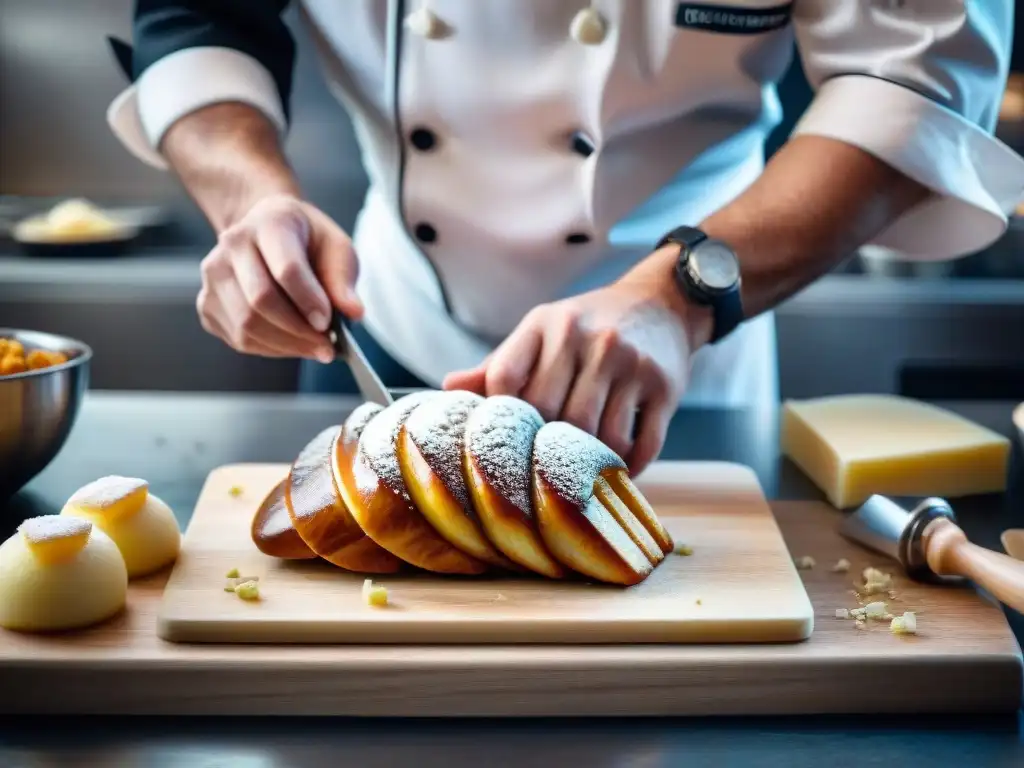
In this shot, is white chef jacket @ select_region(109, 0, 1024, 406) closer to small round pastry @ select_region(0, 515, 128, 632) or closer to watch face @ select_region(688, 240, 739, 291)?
watch face @ select_region(688, 240, 739, 291)

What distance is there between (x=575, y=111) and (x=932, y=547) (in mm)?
717

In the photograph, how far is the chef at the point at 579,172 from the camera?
121 centimetres

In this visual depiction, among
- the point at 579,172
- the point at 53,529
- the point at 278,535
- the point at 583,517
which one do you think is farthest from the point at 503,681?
the point at 579,172

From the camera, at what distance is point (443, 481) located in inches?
38.3

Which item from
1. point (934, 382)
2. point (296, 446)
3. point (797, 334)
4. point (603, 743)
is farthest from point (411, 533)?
point (934, 382)

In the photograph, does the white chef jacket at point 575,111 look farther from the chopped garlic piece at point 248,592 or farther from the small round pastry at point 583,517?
the chopped garlic piece at point 248,592

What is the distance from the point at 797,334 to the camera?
2.53 metres

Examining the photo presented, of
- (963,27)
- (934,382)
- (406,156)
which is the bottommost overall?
(934,382)

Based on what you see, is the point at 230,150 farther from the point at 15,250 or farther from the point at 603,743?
the point at 15,250

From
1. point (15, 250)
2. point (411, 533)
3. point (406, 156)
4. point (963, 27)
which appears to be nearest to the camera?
point (411, 533)

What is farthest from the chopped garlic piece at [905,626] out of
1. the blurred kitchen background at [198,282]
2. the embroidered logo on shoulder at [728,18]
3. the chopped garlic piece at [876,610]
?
the blurred kitchen background at [198,282]

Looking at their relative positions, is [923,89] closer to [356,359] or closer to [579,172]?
[579,172]

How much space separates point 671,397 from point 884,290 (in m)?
1.55

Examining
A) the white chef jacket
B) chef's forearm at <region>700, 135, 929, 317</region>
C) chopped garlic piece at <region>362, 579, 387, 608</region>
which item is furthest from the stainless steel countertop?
the white chef jacket
